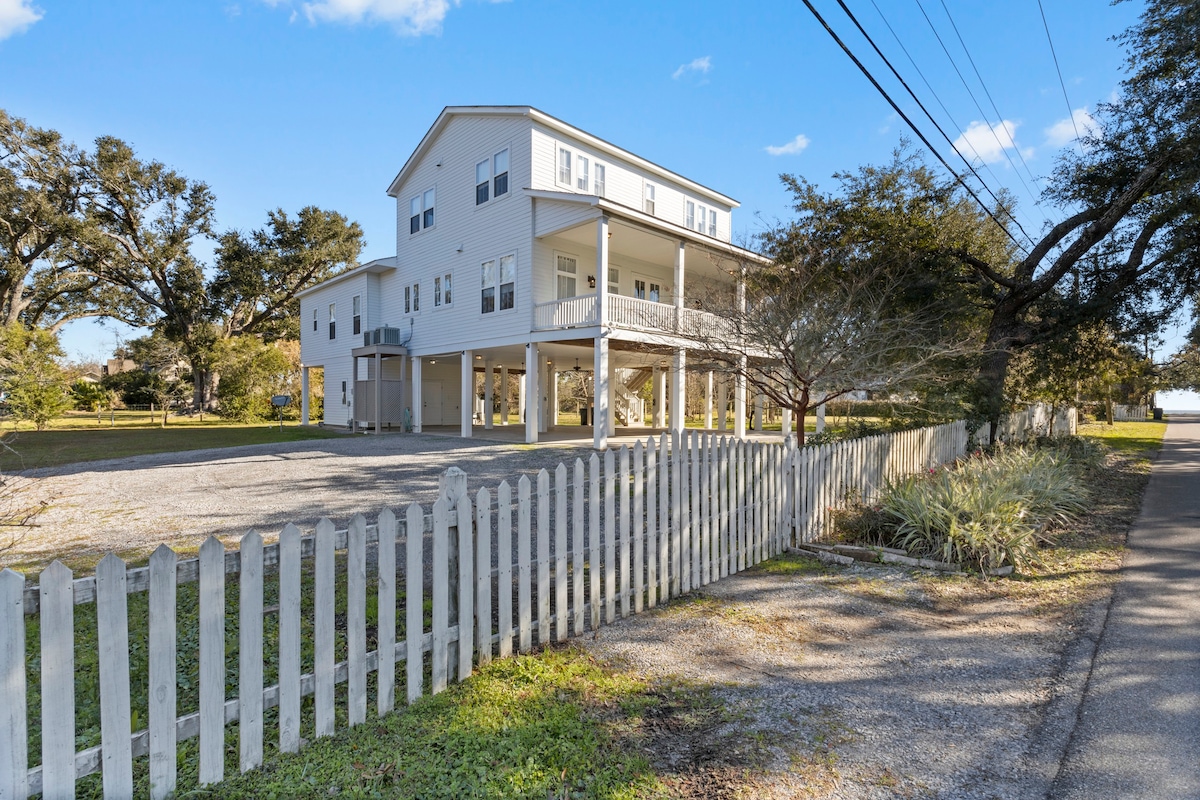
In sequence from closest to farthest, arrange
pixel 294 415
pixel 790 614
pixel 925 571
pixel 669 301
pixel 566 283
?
pixel 790 614 < pixel 925 571 < pixel 566 283 < pixel 669 301 < pixel 294 415

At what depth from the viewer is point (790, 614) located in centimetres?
460

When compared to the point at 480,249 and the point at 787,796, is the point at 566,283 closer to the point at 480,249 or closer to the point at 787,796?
the point at 480,249

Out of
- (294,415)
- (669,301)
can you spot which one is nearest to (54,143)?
(294,415)

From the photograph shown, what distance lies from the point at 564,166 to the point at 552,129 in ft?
3.86

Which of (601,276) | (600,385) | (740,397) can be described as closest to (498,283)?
(601,276)

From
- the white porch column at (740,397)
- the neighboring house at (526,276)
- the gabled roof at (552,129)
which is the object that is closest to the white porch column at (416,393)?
the neighboring house at (526,276)

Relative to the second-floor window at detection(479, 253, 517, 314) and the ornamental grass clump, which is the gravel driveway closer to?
the second-floor window at detection(479, 253, 517, 314)

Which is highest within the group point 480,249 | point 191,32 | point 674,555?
point 191,32

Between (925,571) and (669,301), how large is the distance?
17108 mm

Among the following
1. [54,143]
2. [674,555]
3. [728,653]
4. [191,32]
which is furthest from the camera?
[54,143]

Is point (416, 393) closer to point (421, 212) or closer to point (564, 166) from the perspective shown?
point (421, 212)

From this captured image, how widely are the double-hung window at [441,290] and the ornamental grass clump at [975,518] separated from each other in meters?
17.7

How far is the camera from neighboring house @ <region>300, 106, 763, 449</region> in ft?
54.0

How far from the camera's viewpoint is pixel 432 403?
2642cm
